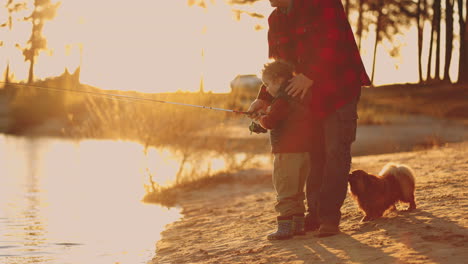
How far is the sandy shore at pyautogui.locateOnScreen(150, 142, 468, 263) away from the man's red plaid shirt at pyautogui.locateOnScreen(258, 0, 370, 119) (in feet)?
2.98

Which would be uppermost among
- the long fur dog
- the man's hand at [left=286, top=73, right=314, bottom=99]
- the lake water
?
the man's hand at [left=286, top=73, right=314, bottom=99]

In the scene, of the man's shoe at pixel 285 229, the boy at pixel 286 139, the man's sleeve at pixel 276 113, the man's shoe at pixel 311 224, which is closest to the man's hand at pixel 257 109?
the boy at pixel 286 139

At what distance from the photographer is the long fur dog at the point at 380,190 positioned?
6.14 m

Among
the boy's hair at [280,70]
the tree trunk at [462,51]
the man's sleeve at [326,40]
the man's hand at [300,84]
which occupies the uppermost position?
the tree trunk at [462,51]

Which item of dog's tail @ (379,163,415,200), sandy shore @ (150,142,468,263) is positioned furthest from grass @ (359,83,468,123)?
dog's tail @ (379,163,415,200)

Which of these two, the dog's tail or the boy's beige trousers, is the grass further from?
the boy's beige trousers

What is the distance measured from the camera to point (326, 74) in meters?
5.41

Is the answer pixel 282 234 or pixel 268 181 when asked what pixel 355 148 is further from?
pixel 282 234

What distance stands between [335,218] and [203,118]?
10.1 meters

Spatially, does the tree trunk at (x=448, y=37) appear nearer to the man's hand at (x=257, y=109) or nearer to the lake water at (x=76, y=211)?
the lake water at (x=76, y=211)

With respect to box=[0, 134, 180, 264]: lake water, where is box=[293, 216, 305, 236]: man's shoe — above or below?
above

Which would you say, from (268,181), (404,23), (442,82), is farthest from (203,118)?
(404,23)

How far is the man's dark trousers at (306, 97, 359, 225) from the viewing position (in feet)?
17.6

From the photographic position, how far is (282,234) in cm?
573
